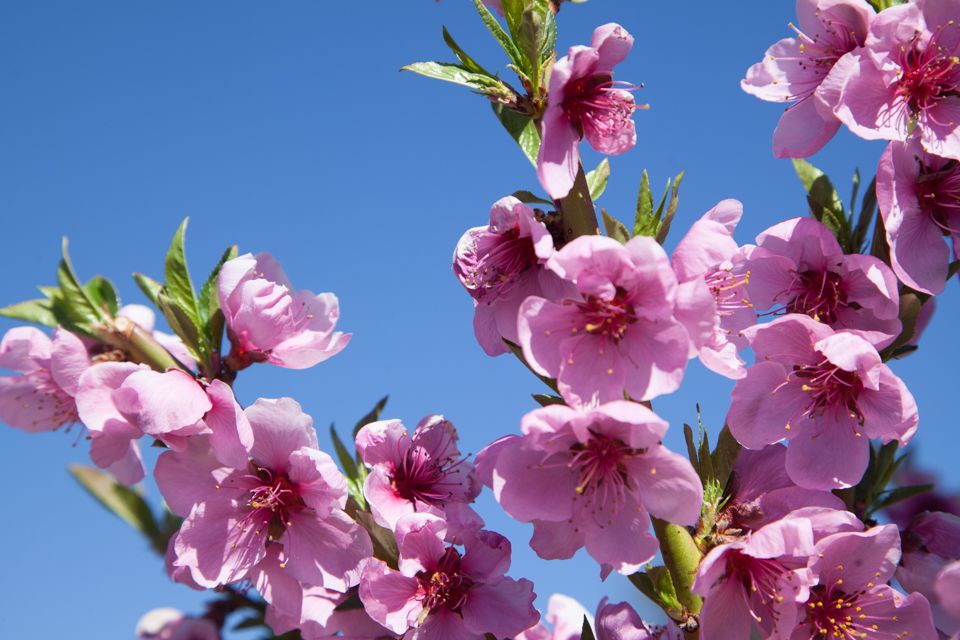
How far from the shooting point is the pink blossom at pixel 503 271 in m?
2.09

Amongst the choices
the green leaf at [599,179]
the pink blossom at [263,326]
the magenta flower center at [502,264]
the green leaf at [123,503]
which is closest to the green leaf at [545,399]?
the magenta flower center at [502,264]

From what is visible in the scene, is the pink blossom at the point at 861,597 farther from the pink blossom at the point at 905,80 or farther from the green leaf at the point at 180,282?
the green leaf at the point at 180,282

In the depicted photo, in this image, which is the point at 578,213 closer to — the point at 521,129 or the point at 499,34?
the point at 521,129

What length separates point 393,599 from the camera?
221 centimetres

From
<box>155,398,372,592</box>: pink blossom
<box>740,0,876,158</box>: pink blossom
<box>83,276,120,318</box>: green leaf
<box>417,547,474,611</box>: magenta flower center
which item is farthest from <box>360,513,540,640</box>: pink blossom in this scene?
<box>740,0,876,158</box>: pink blossom

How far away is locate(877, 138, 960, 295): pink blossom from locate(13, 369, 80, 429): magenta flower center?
3.21 meters

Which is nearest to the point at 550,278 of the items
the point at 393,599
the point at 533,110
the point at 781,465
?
the point at 533,110

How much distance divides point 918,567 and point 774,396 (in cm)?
83

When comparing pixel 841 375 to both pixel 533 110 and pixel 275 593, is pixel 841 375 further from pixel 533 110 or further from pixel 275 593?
pixel 275 593

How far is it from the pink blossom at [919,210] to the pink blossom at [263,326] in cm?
195

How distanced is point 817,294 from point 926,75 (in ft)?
2.53

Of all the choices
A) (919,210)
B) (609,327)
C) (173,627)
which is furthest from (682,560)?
(173,627)

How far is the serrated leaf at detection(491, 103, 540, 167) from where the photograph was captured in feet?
6.90

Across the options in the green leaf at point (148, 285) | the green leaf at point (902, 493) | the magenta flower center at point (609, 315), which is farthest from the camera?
the green leaf at point (148, 285)
